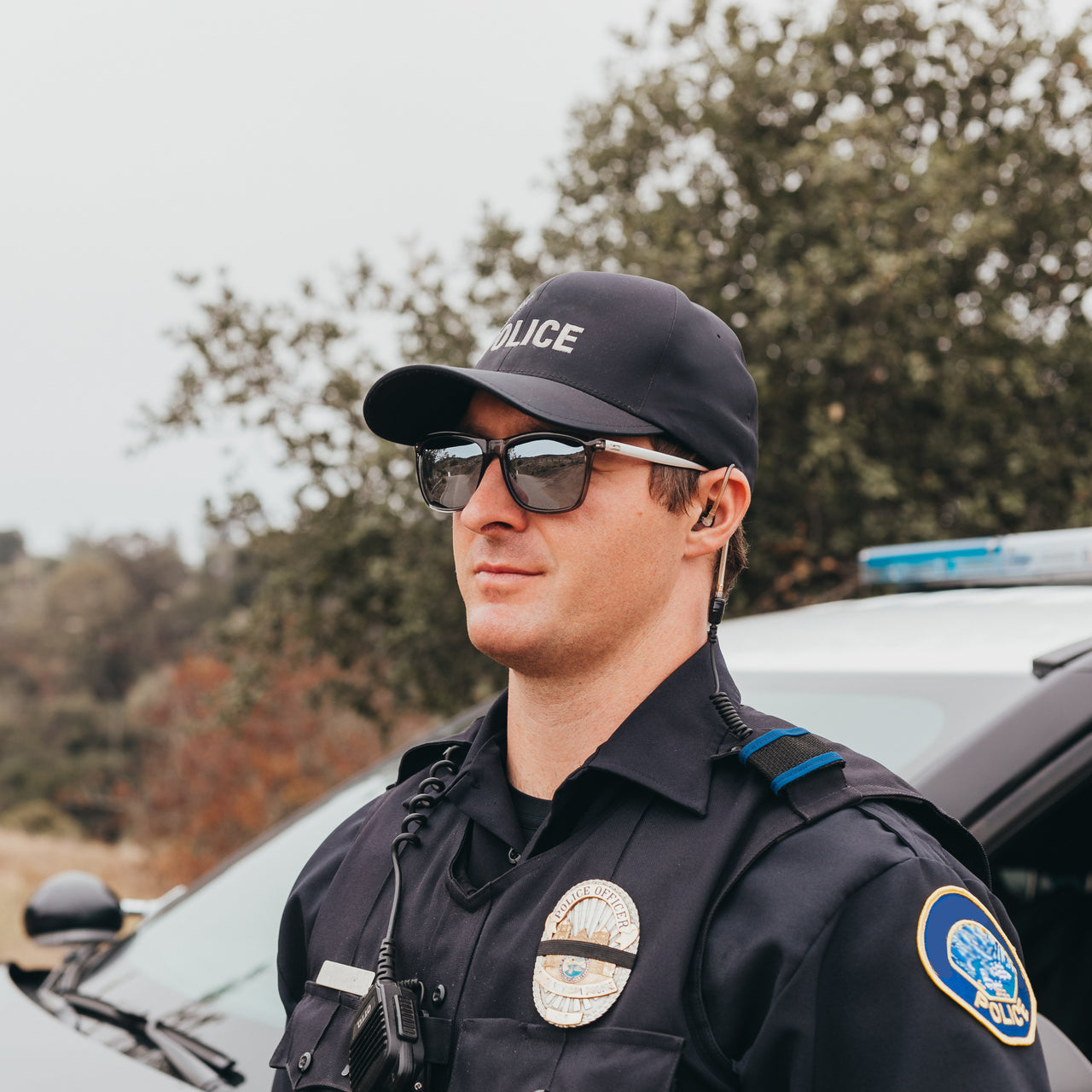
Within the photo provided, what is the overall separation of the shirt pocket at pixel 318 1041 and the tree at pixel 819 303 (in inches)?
238

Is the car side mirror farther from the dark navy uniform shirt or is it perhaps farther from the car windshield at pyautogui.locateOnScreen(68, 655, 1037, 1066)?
the dark navy uniform shirt

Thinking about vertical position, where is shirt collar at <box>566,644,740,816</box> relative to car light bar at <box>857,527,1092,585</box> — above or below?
above

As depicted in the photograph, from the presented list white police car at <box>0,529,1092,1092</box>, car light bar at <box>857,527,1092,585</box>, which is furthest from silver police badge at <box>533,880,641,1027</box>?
car light bar at <box>857,527,1092,585</box>

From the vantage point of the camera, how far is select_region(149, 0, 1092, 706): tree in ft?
24.4

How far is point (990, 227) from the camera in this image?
722cm

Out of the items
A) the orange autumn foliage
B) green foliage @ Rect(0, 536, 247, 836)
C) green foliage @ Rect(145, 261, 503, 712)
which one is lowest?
green foliage @ Rect(0, 536, 247, 836)

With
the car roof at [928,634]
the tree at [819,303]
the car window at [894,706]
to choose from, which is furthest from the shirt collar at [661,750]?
the tree at [819,303]

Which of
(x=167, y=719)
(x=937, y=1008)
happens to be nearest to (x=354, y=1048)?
(x=937, y=1008)

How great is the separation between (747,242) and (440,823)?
24.4 feet

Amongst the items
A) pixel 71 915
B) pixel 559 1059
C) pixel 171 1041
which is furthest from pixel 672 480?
pixel 71 915

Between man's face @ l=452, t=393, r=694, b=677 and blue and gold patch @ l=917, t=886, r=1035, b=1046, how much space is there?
47 centimetres

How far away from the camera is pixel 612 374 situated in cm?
144

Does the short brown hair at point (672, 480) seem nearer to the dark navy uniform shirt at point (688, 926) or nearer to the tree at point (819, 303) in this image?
the dark navy uniform shirt at point (688, 926)

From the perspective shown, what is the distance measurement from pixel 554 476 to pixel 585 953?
1.72ft
